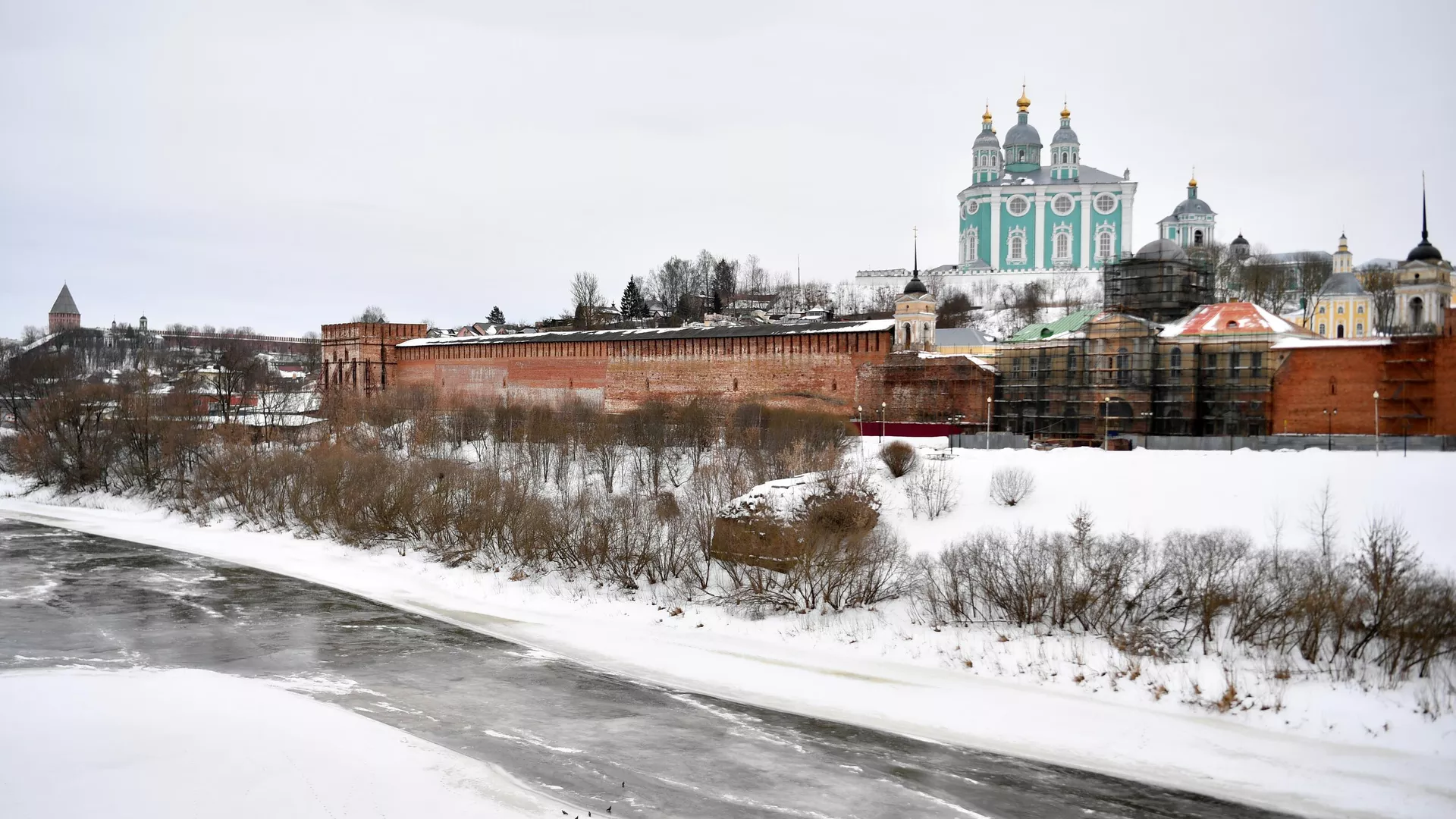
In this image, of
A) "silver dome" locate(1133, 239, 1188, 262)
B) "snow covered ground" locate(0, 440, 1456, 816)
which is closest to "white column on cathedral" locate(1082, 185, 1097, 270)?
"silver dome" locate(1133, 239, 1188, 262)

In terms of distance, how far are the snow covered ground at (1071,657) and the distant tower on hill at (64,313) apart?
75509 mm

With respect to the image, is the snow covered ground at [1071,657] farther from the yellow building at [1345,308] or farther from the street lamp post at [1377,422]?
the yellow building at [1345,308]

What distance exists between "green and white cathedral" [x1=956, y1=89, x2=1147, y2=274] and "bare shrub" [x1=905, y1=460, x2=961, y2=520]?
3894 cm

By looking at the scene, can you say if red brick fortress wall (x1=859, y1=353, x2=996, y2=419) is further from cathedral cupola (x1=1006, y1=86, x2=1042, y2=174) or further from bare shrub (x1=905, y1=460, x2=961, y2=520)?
cathedral cupola (x1=1006, y1=86, x2=1042, y2=174)

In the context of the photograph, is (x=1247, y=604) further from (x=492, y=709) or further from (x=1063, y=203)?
(x=1063, y=203)

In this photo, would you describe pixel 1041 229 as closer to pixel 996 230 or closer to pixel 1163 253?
pixel 996 230

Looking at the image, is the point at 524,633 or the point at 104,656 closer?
the point at 104,656

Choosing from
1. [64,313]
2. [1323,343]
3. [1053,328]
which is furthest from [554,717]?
[64,313]

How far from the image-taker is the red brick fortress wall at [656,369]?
29750 millimetres

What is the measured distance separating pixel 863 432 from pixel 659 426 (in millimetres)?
5446

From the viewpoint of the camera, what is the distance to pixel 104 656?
1244 cm

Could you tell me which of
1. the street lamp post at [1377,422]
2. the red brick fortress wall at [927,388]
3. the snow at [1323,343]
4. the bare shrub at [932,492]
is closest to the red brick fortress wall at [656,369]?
the red brick fortress wall at [927,388]

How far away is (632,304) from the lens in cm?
5897

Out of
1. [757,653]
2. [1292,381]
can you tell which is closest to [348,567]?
[757,653]
